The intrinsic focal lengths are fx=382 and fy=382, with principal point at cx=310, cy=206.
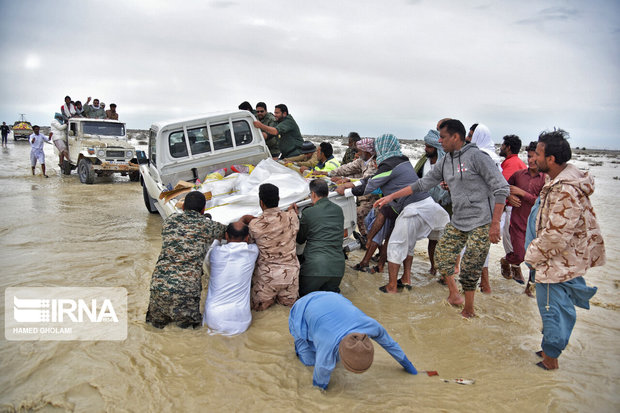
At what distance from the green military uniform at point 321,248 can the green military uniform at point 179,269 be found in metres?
1.08

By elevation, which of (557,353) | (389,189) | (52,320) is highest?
(389,189)

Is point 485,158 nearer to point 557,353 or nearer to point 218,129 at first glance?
point 557,353

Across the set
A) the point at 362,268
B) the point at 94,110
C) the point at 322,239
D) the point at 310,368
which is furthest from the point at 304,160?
the point at 94,110

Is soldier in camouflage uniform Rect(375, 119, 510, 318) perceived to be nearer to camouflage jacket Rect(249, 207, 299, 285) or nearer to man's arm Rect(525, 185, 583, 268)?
man's arm Rect(525, 185, 583, 268)

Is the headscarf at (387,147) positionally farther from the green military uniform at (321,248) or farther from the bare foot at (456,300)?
the bare foot at (456,300)

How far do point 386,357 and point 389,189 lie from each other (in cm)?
218

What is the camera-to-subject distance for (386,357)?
3119 millimetres

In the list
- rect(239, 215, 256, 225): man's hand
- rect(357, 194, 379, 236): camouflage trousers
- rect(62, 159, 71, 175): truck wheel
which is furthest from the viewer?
rect(62, 159, 71, 175): truck wheel

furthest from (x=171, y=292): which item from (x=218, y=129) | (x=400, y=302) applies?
(x=218, y=129)

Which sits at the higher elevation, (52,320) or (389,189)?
(389,189)

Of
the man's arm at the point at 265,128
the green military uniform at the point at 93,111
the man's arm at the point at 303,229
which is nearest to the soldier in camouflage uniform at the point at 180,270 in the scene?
the man's arm at the point at 303,229

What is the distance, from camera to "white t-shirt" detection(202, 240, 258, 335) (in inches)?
137

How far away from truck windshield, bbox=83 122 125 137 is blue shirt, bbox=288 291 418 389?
13.0m

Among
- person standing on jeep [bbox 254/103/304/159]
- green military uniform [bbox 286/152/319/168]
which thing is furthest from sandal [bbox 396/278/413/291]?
person standing on jeep [bbox 254/103/304/159]
